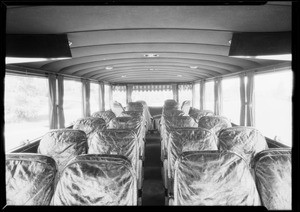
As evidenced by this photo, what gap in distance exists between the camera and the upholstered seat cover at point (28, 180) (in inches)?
77.0

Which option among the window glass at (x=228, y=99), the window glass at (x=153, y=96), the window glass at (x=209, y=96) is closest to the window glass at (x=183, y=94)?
the window glass at (x=153, y=96)

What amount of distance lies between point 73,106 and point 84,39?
527 cm

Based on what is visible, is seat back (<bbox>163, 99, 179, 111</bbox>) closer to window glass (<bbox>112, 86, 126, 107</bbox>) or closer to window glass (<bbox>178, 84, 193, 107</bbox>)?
window glass (<bbox>178, 84, 193, 107</bbox>)

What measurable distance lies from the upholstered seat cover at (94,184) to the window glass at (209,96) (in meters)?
7.33

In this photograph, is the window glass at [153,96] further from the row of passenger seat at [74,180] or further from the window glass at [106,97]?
the row of passenger seat at [74,180]

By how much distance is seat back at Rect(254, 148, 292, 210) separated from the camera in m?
1.94

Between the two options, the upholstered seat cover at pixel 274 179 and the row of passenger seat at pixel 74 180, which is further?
the upholstered seat cover at pixel 274 179

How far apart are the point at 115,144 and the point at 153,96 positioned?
33.4 ft

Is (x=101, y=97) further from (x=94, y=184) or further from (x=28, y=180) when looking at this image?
(x=94, y=184)

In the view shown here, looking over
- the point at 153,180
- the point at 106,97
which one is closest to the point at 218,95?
the point at 153,180

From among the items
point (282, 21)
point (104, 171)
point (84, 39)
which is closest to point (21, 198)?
point (104, 171)

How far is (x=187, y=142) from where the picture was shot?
3.04 metres

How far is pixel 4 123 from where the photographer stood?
107cm
